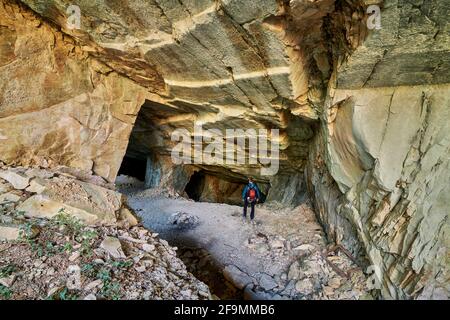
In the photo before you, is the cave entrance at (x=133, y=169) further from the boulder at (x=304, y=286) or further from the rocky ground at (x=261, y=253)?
the boulder at (x=304, y=286)

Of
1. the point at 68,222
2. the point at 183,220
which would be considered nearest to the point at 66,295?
the point at 68,222

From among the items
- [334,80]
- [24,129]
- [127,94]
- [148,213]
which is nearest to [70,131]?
[24,129]

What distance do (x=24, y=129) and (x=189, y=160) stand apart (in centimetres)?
710

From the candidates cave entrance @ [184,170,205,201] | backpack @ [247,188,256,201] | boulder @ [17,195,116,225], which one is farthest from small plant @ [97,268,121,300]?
cave entrance @ [184,170,205,201]

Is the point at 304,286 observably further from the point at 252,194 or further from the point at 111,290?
the point at 111,290

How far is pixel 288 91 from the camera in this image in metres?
6.36

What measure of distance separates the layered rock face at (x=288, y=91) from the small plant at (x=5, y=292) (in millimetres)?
3364

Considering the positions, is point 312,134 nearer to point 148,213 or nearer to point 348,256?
point 348,256

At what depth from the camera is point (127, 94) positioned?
318 inches

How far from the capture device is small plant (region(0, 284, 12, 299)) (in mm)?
3149

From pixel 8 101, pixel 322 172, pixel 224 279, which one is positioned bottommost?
pixel 224 279

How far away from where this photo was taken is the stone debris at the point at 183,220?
814 cm

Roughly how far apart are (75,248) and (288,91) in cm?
512

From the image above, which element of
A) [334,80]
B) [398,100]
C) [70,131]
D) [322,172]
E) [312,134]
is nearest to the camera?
[398,100]
